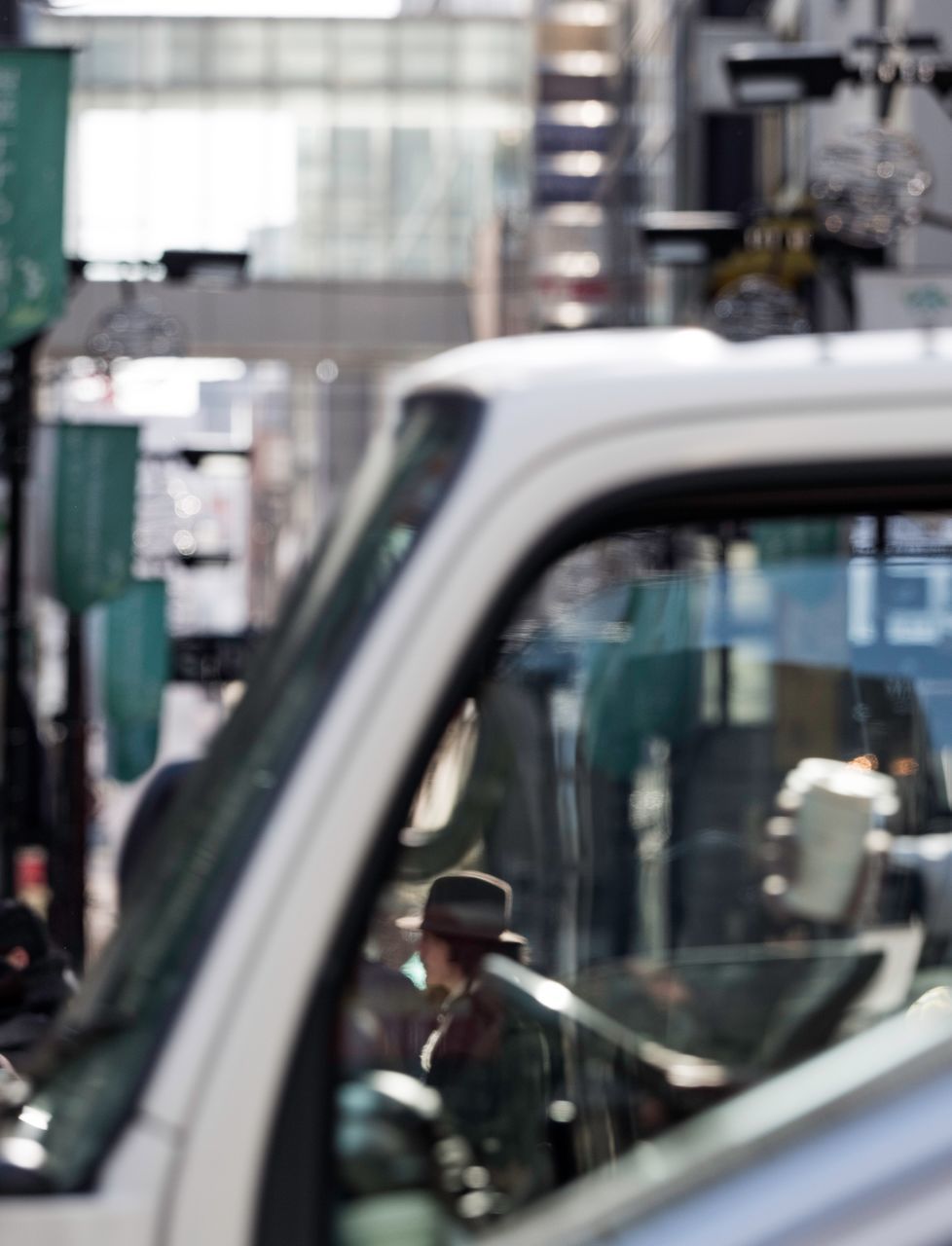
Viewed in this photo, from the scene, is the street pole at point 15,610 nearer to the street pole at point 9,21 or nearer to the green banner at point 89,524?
the green banner at point 89,524

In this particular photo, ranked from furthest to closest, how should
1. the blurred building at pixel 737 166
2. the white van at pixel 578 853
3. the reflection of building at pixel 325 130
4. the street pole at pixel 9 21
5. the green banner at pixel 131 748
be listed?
1. the reflection of building at pixel 325 130
2. the green banner at pixel 131 748
3. the street pole at pixel 9 21
4. the blurred building at pixel 737 166
5. the white van at pixel 578 853

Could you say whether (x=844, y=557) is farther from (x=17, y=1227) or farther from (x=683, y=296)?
(x=683, y=296)

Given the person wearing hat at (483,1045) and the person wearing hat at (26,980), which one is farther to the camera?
the person wearing hat at (26,980)

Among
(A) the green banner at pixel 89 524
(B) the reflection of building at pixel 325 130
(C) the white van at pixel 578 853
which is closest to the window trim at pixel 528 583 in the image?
(C) the white van at pixel 578 853

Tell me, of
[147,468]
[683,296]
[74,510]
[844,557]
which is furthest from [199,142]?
[844,557]

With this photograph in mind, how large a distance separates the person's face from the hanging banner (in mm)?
14539

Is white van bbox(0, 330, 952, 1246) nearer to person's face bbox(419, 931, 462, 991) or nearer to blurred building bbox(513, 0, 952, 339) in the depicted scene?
person's face bbox(419, 931, 462, 991)

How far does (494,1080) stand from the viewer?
1.49 meters

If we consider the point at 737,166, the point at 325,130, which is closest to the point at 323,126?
the point at 325,130

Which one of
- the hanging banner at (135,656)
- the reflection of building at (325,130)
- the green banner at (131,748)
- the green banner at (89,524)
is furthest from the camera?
the reflection of building at (325,130)

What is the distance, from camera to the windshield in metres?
1.29

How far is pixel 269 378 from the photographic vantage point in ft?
146

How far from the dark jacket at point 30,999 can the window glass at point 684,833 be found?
91.1 inches

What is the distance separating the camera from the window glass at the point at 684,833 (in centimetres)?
135
